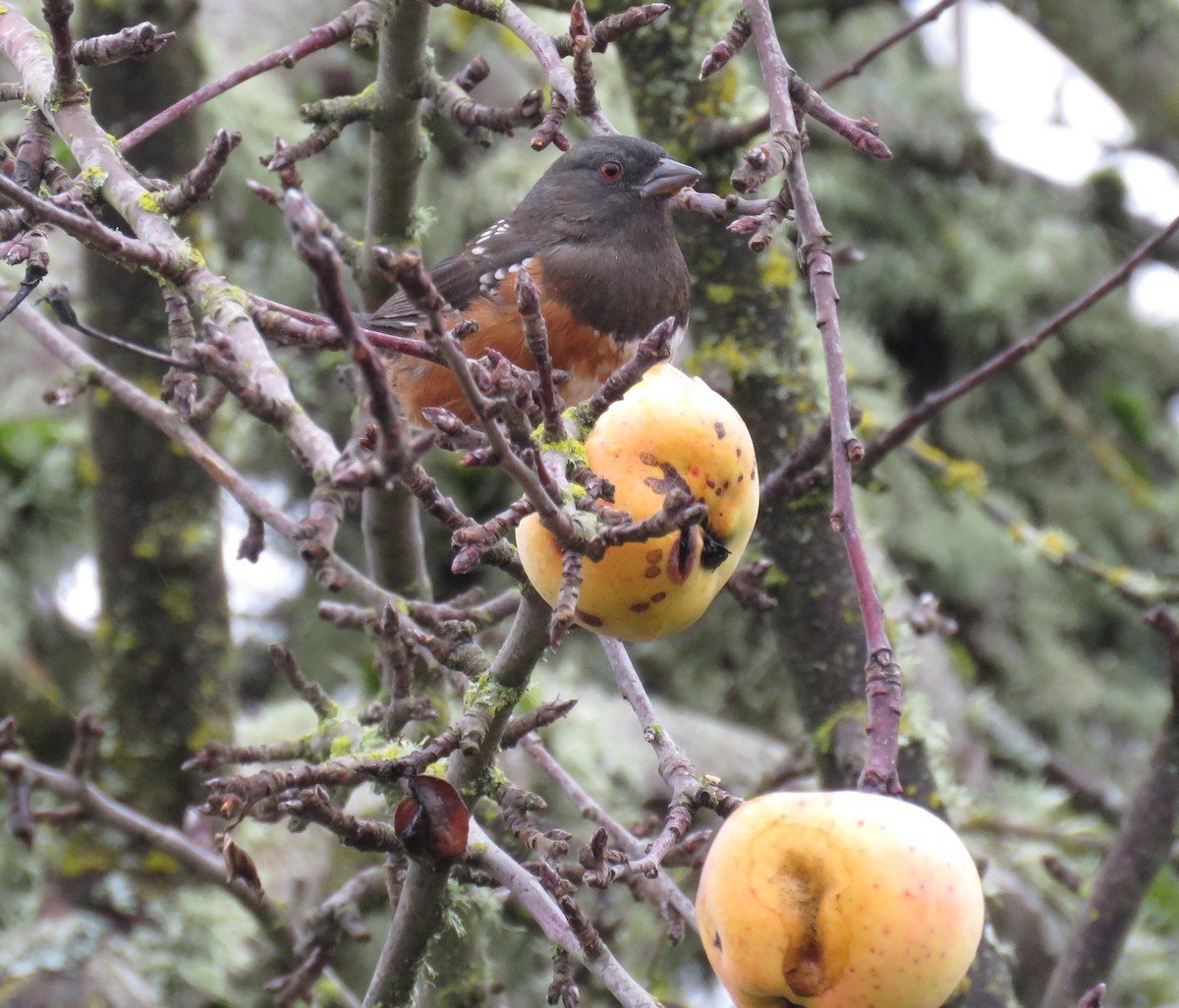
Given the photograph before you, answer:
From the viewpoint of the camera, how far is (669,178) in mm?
2816

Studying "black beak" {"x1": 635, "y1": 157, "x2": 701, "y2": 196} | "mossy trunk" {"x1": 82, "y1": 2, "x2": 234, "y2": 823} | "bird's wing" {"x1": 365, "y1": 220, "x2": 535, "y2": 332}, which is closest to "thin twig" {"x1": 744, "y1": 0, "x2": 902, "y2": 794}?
"black beak" {"x1": 635, "y1": 157, "x2": 701, "y2": 196}

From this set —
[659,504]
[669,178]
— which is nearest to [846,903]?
[659,504]

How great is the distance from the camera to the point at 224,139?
147cm

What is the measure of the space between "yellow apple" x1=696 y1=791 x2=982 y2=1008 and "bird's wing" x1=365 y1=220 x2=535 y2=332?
82.3 inches

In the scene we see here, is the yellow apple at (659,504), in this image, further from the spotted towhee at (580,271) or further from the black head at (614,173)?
the black head at (614,173)

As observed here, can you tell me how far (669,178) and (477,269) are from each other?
655mm

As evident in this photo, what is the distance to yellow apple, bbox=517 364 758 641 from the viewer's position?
53.6 inches

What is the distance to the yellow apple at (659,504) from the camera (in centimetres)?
136

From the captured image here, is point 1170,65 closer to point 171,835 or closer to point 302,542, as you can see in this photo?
point 171,835

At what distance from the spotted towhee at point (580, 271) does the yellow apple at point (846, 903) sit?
156 cm

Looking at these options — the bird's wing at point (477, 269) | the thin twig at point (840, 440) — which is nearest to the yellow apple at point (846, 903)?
the thin twig at point (840, 440)

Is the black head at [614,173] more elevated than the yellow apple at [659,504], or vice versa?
the yellow apple at [659,504]

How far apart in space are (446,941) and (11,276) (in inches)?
80.4

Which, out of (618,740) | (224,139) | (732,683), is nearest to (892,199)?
(732,683)
